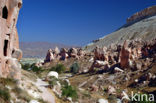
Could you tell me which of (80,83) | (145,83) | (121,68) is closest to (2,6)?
(145,83)

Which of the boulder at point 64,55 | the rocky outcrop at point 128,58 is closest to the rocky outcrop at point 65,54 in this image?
the boulder at point 64,55

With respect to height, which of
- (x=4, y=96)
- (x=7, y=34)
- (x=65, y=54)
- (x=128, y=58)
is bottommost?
(x=4, y=96)

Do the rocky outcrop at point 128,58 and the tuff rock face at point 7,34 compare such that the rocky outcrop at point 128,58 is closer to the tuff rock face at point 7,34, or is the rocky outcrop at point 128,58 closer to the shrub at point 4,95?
the tuff rock face at point 7,34

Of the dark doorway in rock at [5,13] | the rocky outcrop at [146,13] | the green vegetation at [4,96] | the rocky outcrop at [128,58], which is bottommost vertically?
the green vegetation at [4,96]

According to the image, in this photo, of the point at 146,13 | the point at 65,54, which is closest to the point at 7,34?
the point at 65,54

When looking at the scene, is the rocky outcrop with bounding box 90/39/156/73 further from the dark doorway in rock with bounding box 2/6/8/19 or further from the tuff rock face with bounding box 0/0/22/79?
the dark doorway in rock with bounding box 2/6/8/19

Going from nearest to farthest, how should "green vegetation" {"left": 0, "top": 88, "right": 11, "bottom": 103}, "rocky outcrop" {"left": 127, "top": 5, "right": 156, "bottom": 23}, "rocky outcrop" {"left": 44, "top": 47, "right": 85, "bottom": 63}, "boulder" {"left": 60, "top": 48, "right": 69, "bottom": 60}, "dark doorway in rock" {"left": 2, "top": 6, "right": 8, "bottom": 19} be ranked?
"green vegetation" {"left": 0, "top": 88, "right": 11, "bottom": 103} < "dark doorway in rock" {"left": 2, "top": 6, "right": 8, "bottom": 19} < "rocky outcrop" {"left": 44, "top": 47, "right": 85, "bottom": 63} < "boulder" {"left": 60, "top": 48, "right": 69, "bottom": 60} < "rocky outcrop" {"left": 127, "top": 5, "right": 156, "bottom": 23}

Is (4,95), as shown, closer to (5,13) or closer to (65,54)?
(5,13)

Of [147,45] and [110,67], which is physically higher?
[147,45]

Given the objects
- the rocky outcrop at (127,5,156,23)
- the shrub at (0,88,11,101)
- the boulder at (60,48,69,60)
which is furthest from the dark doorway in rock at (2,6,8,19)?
the rocky outcrop at (127,5,156,23)

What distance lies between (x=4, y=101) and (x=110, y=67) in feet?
136

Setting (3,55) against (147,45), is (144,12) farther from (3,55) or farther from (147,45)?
(3,55)

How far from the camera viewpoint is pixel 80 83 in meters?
43.7

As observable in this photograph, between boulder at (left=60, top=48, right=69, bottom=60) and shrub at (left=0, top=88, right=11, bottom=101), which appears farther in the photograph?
boulder at (left=60, top=48, right=69, bottom=60)
